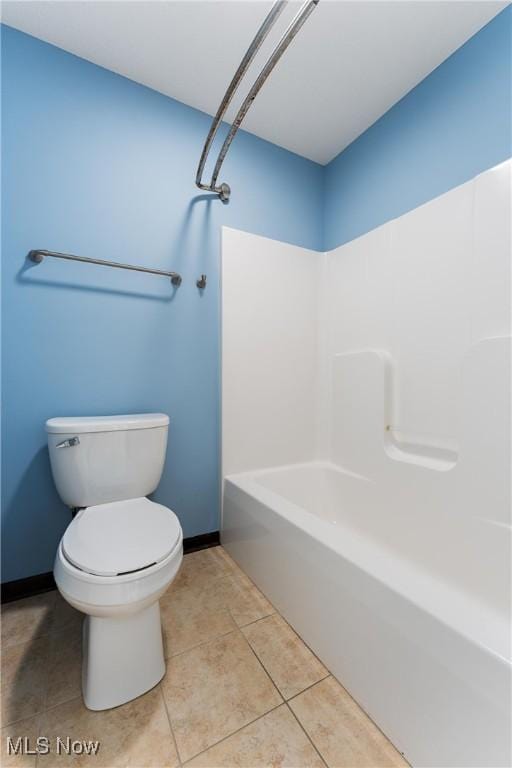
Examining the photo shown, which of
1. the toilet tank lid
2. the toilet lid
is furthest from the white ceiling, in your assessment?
the toilet lid

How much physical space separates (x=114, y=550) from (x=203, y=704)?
513 mm

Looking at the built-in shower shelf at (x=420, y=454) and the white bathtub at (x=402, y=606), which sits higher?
the built-in shower shelf at (x=420, y=454)

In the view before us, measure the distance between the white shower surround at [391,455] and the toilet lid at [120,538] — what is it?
45 cm

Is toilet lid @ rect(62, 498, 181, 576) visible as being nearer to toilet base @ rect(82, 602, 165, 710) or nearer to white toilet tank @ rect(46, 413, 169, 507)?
white toilet tank @ rect(46, 413, 169, 507)

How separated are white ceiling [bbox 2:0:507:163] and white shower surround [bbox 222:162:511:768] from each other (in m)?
0.66

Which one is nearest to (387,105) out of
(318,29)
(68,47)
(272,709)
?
(318,29)

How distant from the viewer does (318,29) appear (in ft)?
4.27

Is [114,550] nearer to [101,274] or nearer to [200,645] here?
[200,645]

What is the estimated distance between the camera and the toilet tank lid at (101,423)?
1212 millimetres

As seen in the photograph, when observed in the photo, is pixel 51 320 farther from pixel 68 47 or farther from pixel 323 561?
pixel 323 561

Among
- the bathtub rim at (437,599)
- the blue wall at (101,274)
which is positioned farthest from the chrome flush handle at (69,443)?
the bathtub rim at (437,599)

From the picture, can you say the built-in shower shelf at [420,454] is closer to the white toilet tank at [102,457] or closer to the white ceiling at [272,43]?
the white toilet tank at [102,457]

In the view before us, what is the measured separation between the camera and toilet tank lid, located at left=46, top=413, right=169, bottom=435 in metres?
1.21

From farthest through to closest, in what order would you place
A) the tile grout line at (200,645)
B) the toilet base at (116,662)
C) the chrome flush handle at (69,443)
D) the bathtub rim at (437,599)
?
the chrome flush handle at (69,443)
the tile grout line at (200,645)
the toilet base at (116,662)
the bathtub rim at (437,599)
